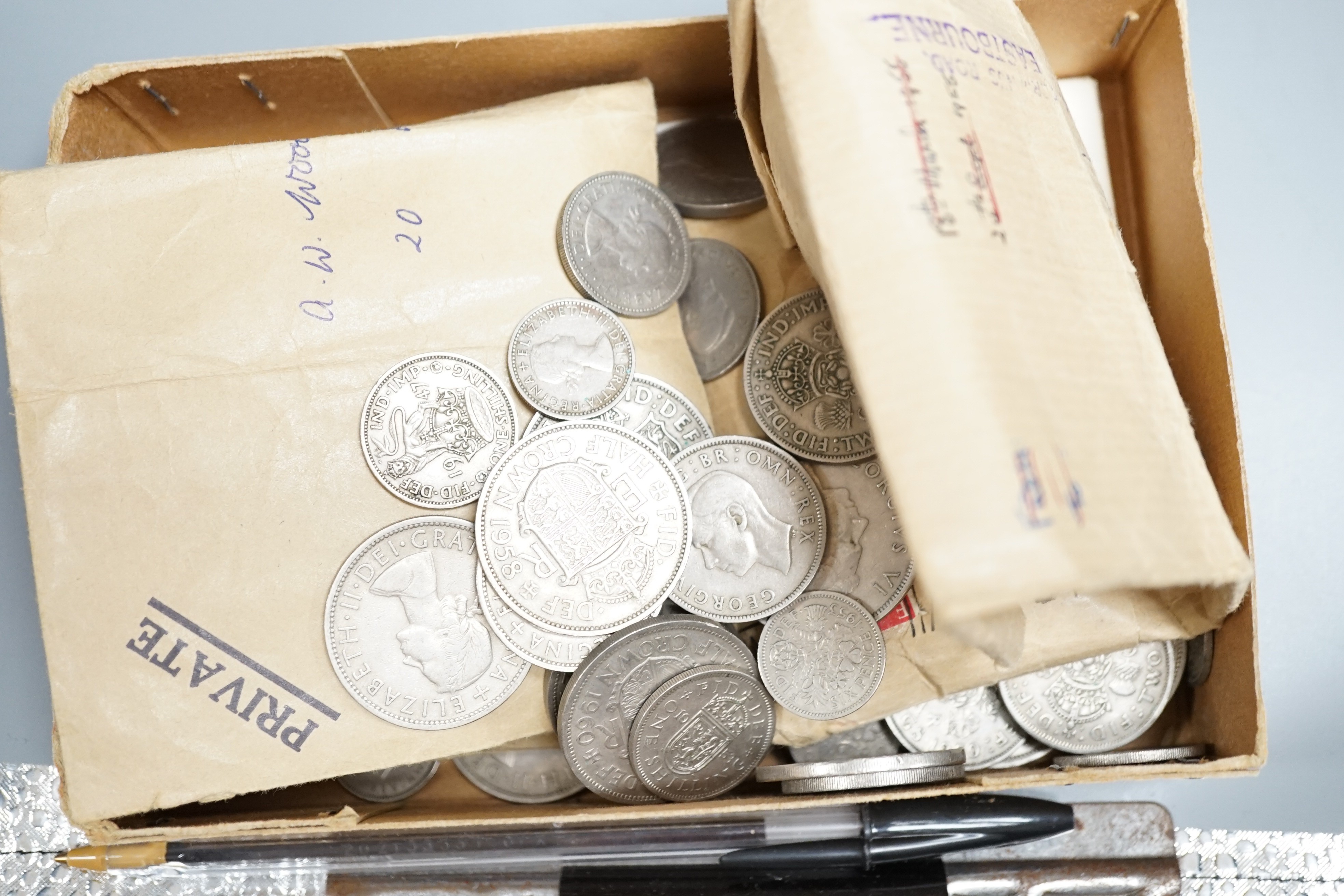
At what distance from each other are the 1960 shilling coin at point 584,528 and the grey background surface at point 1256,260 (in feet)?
2.27

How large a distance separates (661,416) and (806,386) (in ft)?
0.61

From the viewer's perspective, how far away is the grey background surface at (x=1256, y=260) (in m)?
1.23

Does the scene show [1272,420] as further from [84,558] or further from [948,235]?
[84,558]

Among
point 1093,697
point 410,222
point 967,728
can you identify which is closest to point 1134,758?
point 1093,697

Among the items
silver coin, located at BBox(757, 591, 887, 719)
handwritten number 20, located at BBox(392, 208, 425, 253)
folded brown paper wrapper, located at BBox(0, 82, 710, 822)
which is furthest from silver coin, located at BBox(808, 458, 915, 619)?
handwritten number 20, located at BBox(392, 208, 425, 253)

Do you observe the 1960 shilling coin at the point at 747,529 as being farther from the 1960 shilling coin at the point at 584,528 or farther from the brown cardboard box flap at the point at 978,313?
the brown cardboard box flap at the point at 978,313

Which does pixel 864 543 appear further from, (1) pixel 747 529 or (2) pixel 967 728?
(2) pixel 967 728

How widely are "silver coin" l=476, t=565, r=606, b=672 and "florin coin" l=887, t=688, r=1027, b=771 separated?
43 cm

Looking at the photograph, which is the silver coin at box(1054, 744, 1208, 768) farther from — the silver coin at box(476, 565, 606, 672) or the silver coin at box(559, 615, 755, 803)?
the silver coin at box(476, 565, 606, 672)

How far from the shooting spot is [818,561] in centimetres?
106

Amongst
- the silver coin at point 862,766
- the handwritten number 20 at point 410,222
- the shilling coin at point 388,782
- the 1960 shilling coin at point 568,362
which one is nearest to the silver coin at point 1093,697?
the silver coin at point 862,766

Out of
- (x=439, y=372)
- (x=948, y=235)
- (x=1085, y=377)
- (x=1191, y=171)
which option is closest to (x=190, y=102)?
(x=439, y=372)

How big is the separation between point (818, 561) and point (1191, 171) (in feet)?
2.09

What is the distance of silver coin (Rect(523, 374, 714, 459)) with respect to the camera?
3.57ft
